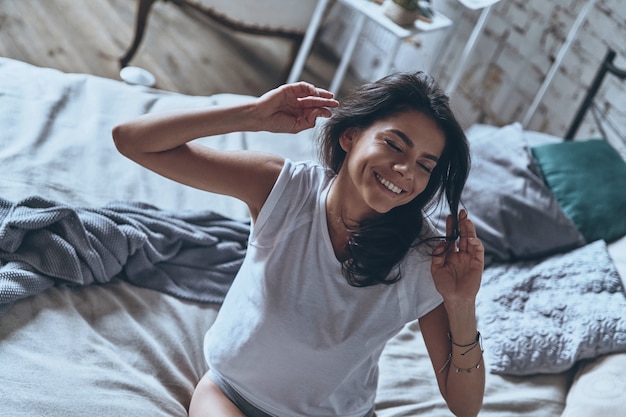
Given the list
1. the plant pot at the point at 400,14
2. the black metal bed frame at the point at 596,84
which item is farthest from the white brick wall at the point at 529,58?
the plant pot at the point at 400,14

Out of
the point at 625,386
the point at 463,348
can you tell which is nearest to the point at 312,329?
the point at 463,348

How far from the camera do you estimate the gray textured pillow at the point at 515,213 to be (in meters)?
1.92

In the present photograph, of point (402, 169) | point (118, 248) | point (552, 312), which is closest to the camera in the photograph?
point (402, 169)

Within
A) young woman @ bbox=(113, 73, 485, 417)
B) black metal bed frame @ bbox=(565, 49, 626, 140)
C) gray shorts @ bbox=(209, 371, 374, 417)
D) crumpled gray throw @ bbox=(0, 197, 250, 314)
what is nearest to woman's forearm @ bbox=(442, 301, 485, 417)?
young woman @ bbox=(113, 73, 485, 417)

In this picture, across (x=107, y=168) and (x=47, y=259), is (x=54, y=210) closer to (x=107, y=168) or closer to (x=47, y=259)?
(x=47, y=259)

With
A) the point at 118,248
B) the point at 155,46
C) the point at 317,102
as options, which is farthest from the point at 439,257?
the point at 155,46

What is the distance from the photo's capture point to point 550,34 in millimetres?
2861

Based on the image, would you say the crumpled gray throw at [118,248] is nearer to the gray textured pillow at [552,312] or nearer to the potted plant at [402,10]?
the gray textured pillow at [552,312]

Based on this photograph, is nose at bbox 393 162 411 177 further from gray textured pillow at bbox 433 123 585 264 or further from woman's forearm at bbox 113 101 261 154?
gray textured pillow at bbox 433 123 585 264

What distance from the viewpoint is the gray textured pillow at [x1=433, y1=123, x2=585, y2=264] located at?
192 cm

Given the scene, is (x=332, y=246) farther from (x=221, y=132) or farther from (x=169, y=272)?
(x=169, y=272)

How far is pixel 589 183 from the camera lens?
204 centimetres

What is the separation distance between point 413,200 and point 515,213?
856 mm

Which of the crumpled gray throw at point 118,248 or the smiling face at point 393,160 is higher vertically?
the smiling face at point 393,160
